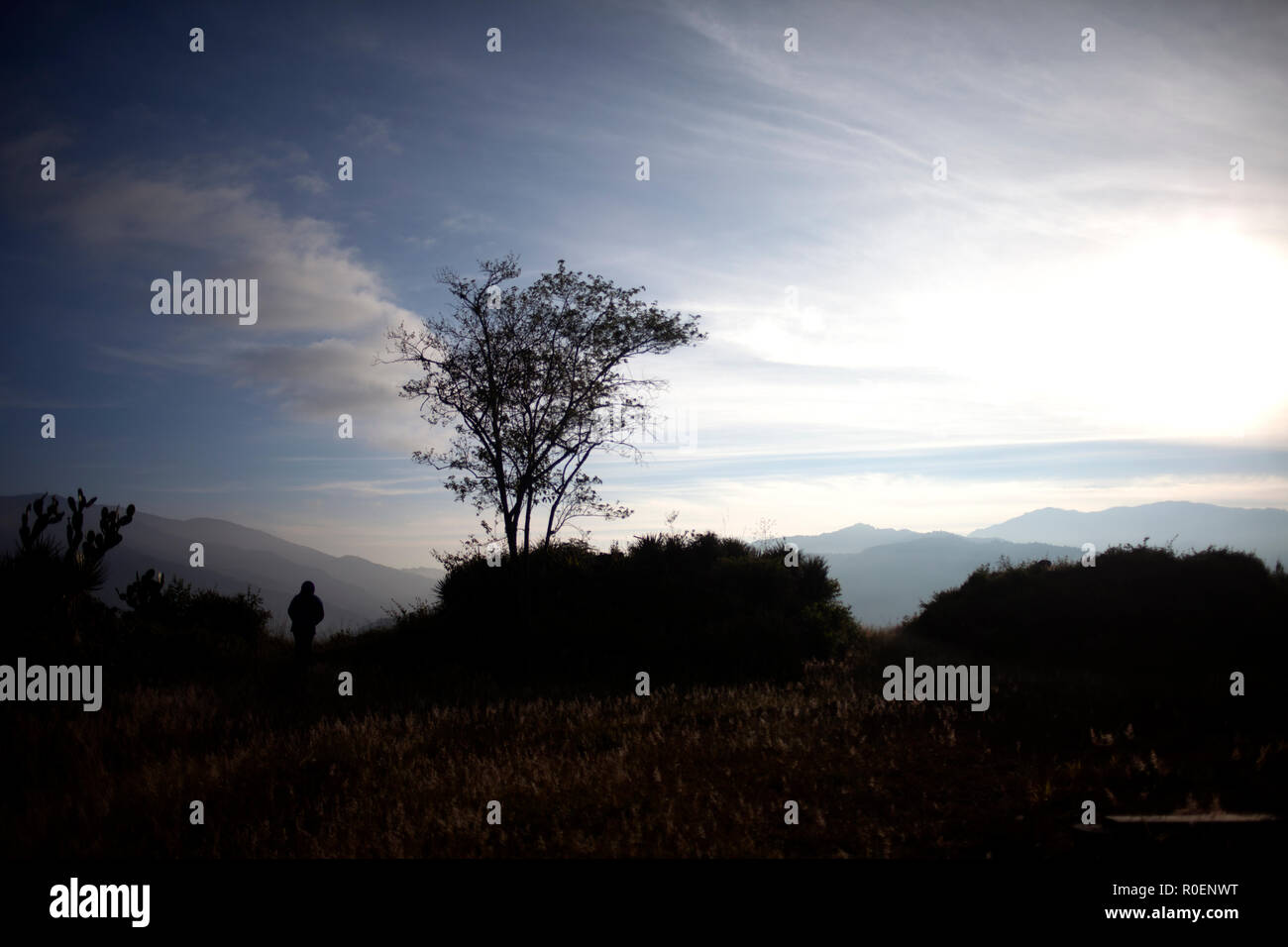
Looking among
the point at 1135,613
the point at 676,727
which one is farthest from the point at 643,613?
the point at 1135,613

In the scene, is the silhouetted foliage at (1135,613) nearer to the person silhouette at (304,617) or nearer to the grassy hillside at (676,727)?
the grassy hillside at (676,727)

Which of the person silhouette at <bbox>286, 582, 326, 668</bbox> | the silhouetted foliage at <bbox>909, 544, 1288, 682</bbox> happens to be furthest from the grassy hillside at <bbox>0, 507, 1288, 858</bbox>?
the person silhouette at <bbox>286, 582, 326, 668</bbox>

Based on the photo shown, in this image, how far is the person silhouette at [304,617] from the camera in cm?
1559

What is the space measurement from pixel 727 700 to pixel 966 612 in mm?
10061

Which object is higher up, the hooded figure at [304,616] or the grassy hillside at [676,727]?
the hooded figure at [304,616]

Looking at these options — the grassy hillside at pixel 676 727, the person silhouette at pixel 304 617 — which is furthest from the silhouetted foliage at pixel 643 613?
the person silhouette at pixel 304 617

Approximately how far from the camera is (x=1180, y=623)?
51.3 feet

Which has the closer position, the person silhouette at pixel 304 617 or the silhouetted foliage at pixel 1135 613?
the silhouetted foliage at pixel 1135 613

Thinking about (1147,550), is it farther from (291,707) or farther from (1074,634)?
(291,707)

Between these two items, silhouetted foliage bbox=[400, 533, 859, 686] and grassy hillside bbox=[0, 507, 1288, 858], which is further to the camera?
silhouetted foliage bbox=[400, 533, 859, 686]

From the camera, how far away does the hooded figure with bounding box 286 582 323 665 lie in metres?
15.6

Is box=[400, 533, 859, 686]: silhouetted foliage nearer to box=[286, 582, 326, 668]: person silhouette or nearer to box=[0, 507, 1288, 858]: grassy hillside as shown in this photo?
box=[0, 507, 1288, 858]: grassy hillside
